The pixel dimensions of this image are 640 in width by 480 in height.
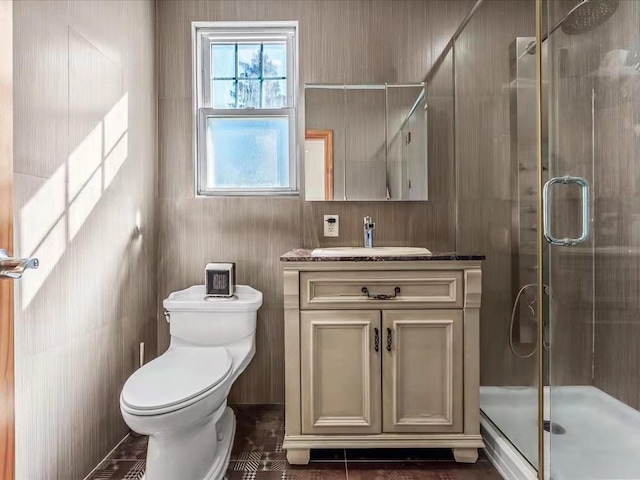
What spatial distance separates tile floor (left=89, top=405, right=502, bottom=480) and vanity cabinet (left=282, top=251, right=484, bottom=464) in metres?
0.08

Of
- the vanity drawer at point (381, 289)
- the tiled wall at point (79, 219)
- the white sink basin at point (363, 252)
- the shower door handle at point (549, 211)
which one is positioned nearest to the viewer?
the tiled wall at point (79, 219)

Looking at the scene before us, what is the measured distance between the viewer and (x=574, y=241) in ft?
4.39

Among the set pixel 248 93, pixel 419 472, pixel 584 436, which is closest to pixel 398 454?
pixel 419 472

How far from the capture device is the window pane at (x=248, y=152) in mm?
2197

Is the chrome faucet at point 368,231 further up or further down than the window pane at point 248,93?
further down

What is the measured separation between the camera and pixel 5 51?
2.55ft

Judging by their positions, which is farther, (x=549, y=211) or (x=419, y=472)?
(x=419, y=472)

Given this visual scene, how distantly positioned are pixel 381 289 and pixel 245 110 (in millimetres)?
1303

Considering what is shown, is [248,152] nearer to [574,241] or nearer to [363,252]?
[363,252]

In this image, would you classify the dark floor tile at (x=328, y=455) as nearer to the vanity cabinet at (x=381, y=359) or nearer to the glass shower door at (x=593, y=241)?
the vanity cabinet at (x=381, y=359)

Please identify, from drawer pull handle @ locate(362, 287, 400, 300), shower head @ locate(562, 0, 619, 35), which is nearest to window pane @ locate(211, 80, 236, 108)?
drawer pull handle @ locate(362, 287, 400, 300)

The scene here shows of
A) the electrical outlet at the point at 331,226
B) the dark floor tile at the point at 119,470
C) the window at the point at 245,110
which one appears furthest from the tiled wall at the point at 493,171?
the dark floor tile at the point at 119,470

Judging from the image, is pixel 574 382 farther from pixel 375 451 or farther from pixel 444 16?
pixel 444 16

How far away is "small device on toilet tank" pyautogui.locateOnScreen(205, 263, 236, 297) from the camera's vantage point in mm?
1893
